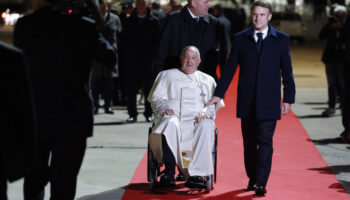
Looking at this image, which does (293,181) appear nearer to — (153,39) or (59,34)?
(59,34)

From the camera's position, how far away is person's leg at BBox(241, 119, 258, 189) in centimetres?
664

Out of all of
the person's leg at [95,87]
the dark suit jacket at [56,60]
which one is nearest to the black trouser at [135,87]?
the person's leg at [95,87]

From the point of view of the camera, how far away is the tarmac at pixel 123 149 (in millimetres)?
6785

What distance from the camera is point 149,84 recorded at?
37.8 ft

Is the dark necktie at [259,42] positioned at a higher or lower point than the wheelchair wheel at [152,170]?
higher

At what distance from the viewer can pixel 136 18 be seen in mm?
11328

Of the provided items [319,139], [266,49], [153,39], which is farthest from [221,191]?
A: [153,39]

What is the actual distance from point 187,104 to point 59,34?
8.35 ft

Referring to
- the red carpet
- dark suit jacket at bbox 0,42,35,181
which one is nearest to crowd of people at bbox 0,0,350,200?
dark suit jacket at bbox 0,42,35,181

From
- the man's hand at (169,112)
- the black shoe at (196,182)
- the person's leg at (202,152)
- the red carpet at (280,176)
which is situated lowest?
the red carpet at (280,176)

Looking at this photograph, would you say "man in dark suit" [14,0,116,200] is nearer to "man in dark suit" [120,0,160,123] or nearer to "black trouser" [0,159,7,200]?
"black trouser" [0,159,7,200]

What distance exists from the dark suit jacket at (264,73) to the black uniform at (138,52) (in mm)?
4919

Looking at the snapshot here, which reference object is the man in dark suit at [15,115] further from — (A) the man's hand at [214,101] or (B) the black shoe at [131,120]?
(B) the black shoe at [131,120]

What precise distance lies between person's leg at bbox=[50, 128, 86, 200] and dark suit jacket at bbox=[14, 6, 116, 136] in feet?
0.24
